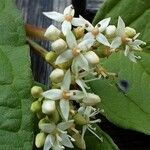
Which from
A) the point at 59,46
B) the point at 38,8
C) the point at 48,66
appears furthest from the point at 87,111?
the point at 38,8

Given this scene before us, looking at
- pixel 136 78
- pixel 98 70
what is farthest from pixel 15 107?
pixel 136 78

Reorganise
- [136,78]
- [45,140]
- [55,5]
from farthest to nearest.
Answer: [55,5] < [136,78] < [45,140]

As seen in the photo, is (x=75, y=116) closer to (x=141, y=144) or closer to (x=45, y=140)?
(x=45, y=140)

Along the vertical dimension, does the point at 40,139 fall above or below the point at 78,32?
below

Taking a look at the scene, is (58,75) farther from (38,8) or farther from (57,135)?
(38,8)

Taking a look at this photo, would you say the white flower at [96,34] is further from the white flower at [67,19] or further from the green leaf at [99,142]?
the green leaf at [99,142]

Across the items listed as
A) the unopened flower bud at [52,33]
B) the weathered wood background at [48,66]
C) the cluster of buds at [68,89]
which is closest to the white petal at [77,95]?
the cluster of buds at [68,89]
